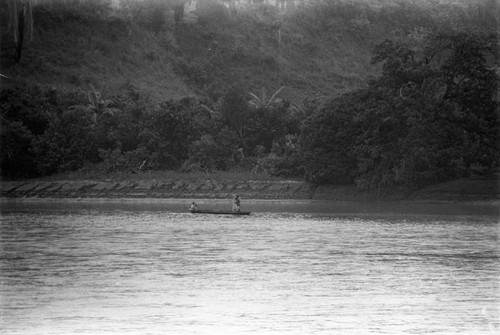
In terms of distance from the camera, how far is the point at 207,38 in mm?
165750

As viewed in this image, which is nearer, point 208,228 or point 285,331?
point 285,331

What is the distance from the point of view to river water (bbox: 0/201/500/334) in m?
29.2

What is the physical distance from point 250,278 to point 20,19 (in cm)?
11284

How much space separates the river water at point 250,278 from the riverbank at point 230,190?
25.1 m

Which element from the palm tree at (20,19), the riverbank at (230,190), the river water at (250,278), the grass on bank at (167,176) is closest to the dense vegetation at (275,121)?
the grass on bank at (167,176)

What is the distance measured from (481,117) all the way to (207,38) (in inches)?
2763

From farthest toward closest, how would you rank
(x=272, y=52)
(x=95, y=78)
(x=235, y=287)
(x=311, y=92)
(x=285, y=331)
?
(x=272, y=52) → (x=311, y=92) → (x=95, y=78) → (x=235, y=287) → (x=285, y=331)

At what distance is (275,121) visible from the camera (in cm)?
11944

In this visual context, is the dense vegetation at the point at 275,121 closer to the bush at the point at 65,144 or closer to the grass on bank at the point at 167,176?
the bush at the point at 65,144

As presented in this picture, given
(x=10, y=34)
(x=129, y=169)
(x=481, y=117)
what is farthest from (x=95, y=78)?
(x=481, y=117)

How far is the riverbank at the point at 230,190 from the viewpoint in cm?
9844

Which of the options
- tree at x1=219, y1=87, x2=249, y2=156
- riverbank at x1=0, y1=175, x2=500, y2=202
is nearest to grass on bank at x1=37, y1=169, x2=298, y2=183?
riverbank at x1=0, y1=175, x2=500, y2=202

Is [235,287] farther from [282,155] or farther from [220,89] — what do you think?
[220,89]

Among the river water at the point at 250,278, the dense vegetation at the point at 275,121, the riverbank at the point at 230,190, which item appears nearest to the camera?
the river water at the point at 250,278
